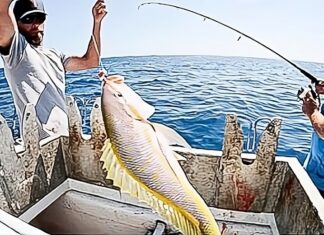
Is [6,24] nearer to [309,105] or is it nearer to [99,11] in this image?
[99,11]

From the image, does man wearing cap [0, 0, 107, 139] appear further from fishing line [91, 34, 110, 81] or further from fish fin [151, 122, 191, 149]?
fish fin [151, 122, 191, 149]

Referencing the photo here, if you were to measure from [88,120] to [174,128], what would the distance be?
0.33 metres

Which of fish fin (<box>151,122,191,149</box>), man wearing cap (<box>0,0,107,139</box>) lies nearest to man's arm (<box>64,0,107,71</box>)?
man wearing cap (<box>0,0,107,139</box>)

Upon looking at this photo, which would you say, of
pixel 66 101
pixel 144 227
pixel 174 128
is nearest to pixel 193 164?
pixel 174 128

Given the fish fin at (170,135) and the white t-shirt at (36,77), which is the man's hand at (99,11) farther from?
the fish fin at (170,135)

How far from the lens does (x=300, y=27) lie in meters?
1.00

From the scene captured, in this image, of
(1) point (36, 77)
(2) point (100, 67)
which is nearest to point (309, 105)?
(2) point (100, 67)

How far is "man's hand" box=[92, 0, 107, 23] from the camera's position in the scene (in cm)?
108

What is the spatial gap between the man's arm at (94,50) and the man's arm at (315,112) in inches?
21.6

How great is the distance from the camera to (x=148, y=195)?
96 centimetres

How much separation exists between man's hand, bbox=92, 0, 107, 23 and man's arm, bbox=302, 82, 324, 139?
1.81 feet

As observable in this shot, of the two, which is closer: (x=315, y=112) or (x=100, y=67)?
(x=315, y=112)

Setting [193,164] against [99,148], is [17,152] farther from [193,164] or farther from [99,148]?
[193,164]

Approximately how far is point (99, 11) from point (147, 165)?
16.9 inches
